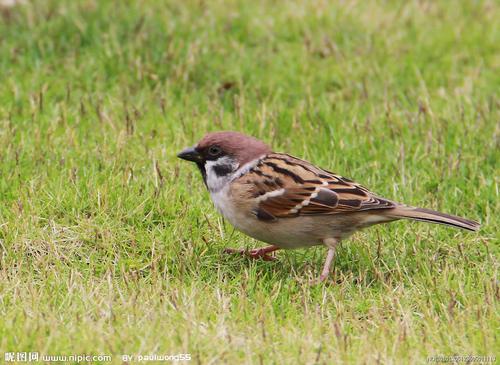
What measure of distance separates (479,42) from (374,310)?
A: 5148mm

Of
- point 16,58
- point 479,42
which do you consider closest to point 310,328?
point 16,58

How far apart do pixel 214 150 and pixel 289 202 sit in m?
0.62

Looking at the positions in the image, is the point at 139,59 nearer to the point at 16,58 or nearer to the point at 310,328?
the point at 16,58

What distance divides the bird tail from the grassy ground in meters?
0.30

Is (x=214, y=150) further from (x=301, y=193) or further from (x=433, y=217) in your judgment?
(x=433, y=217)

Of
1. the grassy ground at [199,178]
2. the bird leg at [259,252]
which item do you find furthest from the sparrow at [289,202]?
the grassy ground at [199,178]

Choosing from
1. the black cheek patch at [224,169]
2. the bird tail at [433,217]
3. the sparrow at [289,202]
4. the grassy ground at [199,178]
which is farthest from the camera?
the black cheek patch at [224,169]

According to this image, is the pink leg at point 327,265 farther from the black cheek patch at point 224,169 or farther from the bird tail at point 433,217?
the black cheek patch at point 224,169

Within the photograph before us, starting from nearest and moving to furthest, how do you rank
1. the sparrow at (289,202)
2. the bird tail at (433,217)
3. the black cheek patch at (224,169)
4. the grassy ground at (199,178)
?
the grassy ground at (199,178) → the bird tail at (433,217) → the sparrow at (289,202) → the black cheek patch at (224,169)

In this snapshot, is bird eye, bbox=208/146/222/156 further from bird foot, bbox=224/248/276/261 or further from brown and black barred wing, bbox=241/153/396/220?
bird foot, bbox=224/248/276/261

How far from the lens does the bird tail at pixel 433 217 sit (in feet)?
19.0

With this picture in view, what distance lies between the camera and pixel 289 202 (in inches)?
236

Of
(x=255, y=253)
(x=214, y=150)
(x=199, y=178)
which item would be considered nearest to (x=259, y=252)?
(x=255, y=253)

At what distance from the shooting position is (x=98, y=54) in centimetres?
889
